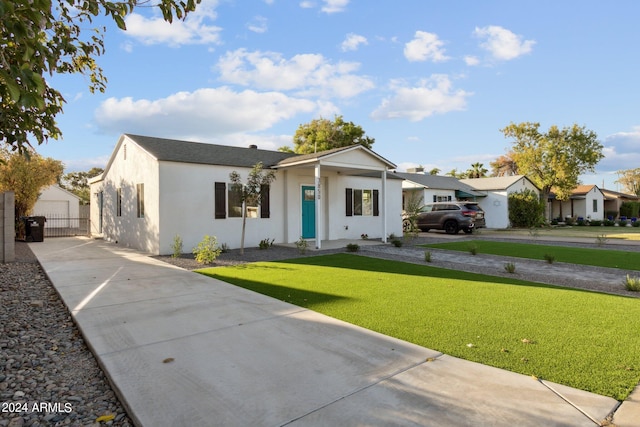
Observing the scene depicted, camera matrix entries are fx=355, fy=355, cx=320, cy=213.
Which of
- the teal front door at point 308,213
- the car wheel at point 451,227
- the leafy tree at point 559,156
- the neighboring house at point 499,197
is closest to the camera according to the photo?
the teal front door at point 308,213

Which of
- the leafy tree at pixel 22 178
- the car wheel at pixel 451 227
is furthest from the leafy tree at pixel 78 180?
the car wheel at pixel 451 227

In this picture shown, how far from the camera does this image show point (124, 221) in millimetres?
15031

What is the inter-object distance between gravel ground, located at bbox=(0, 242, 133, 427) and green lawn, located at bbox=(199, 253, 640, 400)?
2.90 metres

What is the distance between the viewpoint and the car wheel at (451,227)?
20.8 metres

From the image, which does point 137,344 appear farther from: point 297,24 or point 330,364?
point 297,24

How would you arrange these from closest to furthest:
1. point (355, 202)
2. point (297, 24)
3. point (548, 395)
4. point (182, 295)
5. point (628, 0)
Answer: point (548, 395) → point (182, 295) → point (628, 0) → point (297, 24) → point (355, 202)

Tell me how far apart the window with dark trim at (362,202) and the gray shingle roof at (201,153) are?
383cm

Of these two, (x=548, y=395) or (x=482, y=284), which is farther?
(x=482, y=284)

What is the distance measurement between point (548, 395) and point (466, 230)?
771 inches

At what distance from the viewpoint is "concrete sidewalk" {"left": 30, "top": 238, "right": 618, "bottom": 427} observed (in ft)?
8.44

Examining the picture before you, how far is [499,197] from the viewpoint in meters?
28.0

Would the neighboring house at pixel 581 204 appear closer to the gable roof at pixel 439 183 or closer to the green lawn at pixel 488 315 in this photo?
the gable roof at pixel 439 183

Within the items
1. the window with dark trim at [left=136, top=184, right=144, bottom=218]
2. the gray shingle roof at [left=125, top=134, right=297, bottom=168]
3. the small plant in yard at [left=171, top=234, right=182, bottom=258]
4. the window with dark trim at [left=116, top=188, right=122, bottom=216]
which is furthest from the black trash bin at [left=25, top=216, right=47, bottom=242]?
the small plant in yard at [left=171, top=234, right=182, bottom=258]

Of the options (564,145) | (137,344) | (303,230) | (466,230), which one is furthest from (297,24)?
(564,145)
